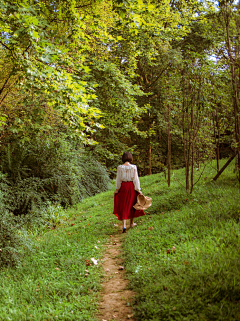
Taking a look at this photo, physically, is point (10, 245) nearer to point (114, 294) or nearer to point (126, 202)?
point (114, 294)

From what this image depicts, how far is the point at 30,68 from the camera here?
191 inches

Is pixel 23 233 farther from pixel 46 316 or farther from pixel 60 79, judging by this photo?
pixel 60 79

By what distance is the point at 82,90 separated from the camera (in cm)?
560

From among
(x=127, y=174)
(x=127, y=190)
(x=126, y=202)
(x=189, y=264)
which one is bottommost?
(x=189, y=264)

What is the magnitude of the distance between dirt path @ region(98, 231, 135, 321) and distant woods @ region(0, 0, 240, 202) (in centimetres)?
285

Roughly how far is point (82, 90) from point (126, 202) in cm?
301

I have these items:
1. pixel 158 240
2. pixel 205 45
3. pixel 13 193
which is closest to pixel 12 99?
pixel 13 193

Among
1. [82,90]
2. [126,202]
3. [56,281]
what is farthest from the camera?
[126,202]

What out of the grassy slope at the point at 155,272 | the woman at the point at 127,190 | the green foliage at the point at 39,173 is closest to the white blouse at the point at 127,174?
the woman at the point at 127,190

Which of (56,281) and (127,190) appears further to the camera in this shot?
(127,190)

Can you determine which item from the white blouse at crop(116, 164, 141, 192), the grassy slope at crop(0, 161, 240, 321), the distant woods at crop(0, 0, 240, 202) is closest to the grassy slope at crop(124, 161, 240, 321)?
the grassy slope at crop(0, 161, 240, 321)

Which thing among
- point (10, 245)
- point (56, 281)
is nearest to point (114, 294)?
point (56, 281)

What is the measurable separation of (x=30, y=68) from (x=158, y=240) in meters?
3.94

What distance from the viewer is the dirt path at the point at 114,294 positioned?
3266mm
